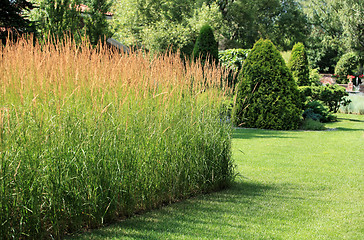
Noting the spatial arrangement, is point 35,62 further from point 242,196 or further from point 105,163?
point 242,196

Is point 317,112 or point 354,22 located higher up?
point 354,22

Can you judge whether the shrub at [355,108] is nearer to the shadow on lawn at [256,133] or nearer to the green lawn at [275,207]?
the shadow on lawn at [256,133]

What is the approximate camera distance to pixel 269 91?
11953mm

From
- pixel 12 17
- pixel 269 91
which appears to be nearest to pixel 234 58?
pixel 269 91

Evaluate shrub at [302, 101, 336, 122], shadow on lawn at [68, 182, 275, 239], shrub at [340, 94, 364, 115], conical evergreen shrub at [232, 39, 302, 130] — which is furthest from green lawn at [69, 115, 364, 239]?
shrub at [340, 94, 364, 115]

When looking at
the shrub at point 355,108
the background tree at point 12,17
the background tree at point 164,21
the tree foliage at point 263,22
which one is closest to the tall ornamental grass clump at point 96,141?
the background tree at point 12,17

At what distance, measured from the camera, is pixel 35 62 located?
14.0ft

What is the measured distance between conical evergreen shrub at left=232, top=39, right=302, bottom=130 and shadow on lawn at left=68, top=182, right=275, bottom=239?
681 cm

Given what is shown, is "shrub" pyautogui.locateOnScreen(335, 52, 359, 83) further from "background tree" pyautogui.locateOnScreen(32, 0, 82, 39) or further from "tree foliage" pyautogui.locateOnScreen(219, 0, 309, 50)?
"background tree" pyautogui.locateOnScreen(32, 0, 82, 39)

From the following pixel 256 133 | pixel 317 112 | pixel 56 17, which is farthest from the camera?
pixel 317 112

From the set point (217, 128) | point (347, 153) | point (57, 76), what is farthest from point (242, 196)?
point (347, 153)

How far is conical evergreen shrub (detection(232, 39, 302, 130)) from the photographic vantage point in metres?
11.9

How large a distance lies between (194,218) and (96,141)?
1.48m

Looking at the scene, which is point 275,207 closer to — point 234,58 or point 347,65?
point 234,58
